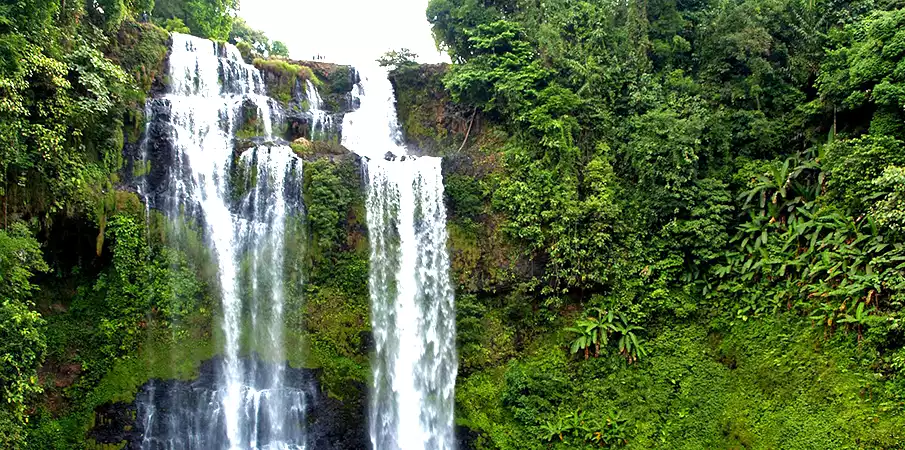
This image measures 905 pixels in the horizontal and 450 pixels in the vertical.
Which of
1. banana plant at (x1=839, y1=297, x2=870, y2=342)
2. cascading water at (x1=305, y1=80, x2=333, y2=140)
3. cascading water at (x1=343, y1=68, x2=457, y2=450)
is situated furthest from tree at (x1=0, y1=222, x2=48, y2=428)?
banana plant at (x1=839, y1=297, x2=870, y2=342)

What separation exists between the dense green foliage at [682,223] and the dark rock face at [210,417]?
304 centimetres

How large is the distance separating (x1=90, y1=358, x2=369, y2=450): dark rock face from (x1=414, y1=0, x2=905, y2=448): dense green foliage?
3.04m

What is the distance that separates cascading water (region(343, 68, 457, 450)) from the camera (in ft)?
46.3

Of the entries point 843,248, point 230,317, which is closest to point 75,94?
point 230,317

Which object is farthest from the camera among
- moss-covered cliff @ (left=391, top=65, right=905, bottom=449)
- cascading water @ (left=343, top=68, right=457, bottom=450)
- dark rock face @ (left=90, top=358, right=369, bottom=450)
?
cascading water @ (left=343, top=68, right=457, bottom=450)

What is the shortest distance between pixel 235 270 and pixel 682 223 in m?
11.4

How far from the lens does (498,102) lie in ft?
57.2

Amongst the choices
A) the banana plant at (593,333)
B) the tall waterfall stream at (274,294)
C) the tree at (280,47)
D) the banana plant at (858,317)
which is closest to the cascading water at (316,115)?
the tall waterfall stream at (274,294)

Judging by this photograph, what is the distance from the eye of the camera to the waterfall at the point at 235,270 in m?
13.0

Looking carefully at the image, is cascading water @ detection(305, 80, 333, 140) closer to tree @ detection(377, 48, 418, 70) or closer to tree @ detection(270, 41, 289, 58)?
tree @ detection(377, 48, 418, 70)

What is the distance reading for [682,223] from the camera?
14234mm

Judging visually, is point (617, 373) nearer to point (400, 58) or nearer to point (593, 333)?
point (593, 333)

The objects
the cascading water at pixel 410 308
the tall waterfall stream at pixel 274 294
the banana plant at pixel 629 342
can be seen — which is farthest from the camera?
the cascading water at pixel 410 308

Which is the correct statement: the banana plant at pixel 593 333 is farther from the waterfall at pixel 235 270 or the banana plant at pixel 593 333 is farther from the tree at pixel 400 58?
the tree at pixel 400 58
